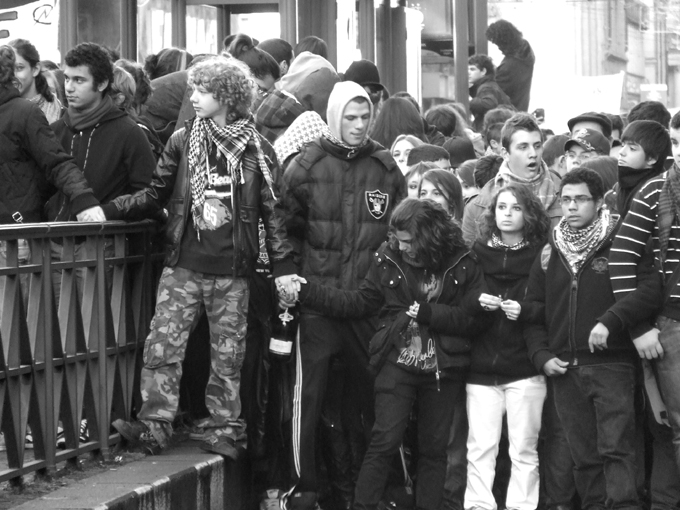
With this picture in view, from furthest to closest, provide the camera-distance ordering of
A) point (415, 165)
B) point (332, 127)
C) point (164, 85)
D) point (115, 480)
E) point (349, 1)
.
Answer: point (349, 1) < point (164, 85) < point (415, 165) < point (332, 127) < point (115, 480)

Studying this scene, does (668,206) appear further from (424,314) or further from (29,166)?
(29,166)

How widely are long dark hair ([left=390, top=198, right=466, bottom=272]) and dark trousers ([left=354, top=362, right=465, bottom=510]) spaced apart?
1.91 ft

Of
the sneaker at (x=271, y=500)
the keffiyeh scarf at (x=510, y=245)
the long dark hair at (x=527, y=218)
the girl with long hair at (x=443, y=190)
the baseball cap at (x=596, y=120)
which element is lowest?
the sneaker at (x=271, y=500)

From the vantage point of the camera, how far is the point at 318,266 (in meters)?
7.15

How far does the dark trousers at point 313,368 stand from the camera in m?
7.09

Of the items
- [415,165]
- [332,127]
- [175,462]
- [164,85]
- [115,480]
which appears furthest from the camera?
[164,85]

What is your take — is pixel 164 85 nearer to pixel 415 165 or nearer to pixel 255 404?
pixel 415 165

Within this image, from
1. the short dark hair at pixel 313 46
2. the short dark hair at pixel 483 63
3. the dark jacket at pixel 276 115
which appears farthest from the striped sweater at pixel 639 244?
the short dark hair at pixel 483 63

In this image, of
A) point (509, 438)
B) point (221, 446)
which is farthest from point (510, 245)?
point (221, 446)

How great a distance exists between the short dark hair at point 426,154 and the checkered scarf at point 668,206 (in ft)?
6.89

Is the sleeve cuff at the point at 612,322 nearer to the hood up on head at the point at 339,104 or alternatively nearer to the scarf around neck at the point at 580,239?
the scarf around neck at the point at 580,239

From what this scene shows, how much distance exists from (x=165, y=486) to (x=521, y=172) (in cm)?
276

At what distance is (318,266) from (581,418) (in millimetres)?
1536

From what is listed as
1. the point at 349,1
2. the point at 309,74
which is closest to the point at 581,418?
the point at 309,74
